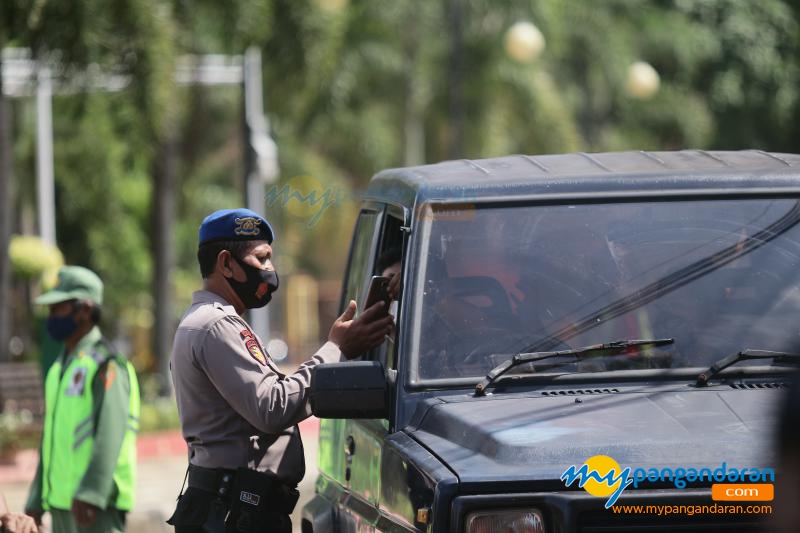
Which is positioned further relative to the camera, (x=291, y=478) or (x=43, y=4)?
(x=43, y=4)

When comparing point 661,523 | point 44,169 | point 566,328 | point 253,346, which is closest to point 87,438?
Result: point 253,346

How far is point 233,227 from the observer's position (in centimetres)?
433

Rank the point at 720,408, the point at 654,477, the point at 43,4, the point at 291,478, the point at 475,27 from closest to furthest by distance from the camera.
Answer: the point at 654,477 < the point at 720,408 < the point at 291,478 < the point at 43,4 < the point at 475,27

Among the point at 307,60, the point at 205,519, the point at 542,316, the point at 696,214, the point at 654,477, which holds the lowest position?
the point at 205,519

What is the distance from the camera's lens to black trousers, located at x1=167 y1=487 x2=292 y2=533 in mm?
4117

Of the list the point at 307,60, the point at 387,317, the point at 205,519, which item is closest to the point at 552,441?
the point at 387,317

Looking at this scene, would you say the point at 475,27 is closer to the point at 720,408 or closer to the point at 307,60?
the point at 307,60

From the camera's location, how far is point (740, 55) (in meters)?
21.3

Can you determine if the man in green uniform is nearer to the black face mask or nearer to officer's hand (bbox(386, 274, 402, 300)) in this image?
the black face mask

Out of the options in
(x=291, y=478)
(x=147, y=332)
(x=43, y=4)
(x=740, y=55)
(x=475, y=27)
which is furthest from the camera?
(x=147, y=332)

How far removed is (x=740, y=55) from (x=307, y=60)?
25.5 ft

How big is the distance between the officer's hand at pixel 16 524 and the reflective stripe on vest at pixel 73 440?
136 centimetres

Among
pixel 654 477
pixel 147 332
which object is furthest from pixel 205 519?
pixel 147 332

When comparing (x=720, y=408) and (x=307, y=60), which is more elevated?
(x=307, y=60)
